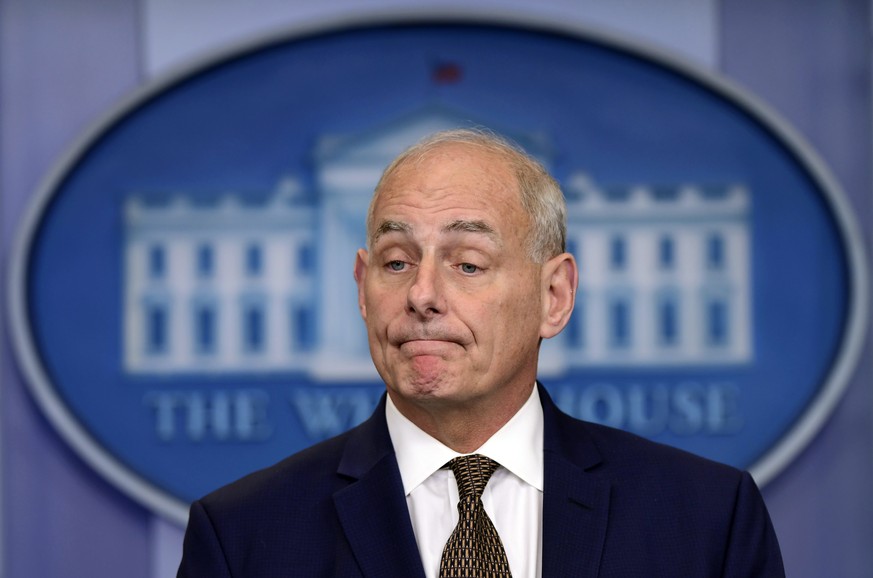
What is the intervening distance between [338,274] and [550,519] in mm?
1226

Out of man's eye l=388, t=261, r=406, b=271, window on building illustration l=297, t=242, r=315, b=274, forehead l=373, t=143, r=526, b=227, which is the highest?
window on building illustration l=297, t=242, r=315, b=274

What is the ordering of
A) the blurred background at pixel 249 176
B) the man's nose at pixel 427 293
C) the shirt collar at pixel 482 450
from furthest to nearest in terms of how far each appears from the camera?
the blurred background at pixel 249 176 < the shirt collar at pixel 482 450 < the man's nose at pixel 427 293

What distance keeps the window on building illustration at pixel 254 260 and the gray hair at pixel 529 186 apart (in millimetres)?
1039

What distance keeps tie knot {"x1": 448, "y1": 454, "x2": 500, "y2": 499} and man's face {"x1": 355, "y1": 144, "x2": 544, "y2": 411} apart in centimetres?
8

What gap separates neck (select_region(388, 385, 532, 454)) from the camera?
1584 mm

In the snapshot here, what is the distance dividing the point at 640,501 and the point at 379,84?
54.6 inches

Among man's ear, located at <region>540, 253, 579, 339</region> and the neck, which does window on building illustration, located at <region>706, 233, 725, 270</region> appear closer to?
man's ear, located at <region>540, 253, 579, 339</region>

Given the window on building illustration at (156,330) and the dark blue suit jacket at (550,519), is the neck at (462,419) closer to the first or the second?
the dark blue suit jacket at (550,519)

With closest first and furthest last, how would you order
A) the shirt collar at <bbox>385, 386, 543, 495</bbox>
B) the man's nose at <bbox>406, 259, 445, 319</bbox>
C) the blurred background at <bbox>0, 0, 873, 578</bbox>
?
1. the man's nose at <bbox>406, 259, 445, 319</bbox>
2. the shirt collar at <bbox>385, 386, 543, 495</bbox>
3. the blurred background at <bbox>0, 0, 873, 578</bbox>

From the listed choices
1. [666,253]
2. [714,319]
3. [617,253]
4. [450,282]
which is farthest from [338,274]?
[450,282]

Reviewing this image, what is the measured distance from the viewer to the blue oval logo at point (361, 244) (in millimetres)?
2637

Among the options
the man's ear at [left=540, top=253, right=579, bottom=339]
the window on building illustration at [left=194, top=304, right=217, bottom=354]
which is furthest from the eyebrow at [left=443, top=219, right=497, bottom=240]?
the window on building illustration at [left=194, top=304, right=217, bottom=354]

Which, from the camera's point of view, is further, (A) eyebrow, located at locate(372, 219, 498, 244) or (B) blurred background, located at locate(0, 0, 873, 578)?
(B) blurred background, located at locate(0, 0, 873, 578)

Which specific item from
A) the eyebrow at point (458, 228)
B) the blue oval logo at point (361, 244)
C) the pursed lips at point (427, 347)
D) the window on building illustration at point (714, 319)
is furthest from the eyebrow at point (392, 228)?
the window on building illustration at point (714, 319)
